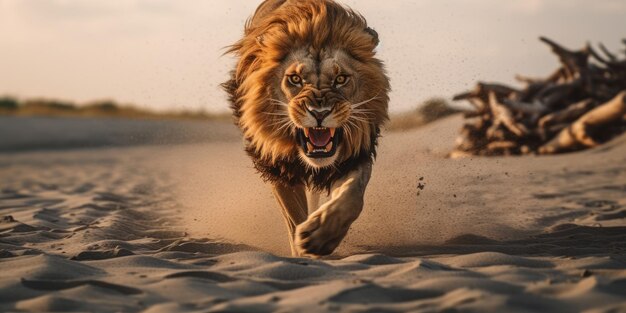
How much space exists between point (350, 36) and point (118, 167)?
449 inches

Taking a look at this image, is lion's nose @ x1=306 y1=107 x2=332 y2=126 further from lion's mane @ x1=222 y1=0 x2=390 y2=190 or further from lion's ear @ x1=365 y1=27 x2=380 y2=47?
lion's ear @ x1=365 y1=27 x2=380 y2=47

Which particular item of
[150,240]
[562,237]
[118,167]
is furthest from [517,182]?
[118,167]

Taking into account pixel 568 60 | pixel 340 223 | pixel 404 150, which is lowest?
pixel 340 223

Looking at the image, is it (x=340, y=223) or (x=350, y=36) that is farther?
(x=350, y=36)

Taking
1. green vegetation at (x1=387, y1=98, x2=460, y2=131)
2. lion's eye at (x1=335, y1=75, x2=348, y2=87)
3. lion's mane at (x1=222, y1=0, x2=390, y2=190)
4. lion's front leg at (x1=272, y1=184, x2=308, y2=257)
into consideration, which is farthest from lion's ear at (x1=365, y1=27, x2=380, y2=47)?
green vegetation at (x1=387, y1=98, x2=460, y2=131)

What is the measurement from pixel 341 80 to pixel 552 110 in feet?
28.3

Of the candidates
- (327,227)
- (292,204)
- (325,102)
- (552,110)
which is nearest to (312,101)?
(325,102)

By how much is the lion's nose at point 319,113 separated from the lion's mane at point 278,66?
365mm

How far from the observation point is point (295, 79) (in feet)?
15.6

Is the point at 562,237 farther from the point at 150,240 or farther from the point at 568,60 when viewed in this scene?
the point at 568,60

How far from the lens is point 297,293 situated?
3.46 meters

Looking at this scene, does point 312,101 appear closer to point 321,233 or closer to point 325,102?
point 325,102

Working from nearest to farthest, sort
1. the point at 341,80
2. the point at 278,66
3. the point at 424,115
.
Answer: the point at 341,80 < the point at 278,66 < the point at 424,115

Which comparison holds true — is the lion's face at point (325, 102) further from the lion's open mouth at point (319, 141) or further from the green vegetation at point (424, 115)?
the green vegetation at point (424, 115)
